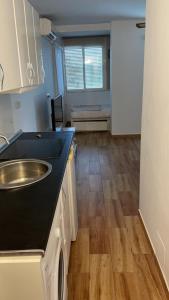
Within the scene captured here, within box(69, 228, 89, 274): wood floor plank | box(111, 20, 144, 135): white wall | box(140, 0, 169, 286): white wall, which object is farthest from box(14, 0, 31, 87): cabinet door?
box(111, 20, 144, 135): white wall

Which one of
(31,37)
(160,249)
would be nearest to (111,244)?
(160,249)

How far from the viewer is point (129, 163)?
169 inches

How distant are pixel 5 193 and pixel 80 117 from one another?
5141mm

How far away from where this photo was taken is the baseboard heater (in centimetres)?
641

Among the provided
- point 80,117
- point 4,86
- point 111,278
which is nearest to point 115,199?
point 111,278

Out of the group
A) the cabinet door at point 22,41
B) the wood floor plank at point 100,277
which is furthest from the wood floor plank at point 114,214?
the cabinet door at point 22,41

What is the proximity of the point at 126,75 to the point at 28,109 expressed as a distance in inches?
109

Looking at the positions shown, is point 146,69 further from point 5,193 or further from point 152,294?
point 152,294

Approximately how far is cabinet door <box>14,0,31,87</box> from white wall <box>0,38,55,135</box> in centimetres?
53

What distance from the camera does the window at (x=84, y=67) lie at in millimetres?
6980

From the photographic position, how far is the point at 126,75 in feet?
18.0

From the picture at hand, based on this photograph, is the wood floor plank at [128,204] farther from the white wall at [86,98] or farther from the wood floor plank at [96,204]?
the white wall at [86,98]

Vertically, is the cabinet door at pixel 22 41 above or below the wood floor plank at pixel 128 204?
above

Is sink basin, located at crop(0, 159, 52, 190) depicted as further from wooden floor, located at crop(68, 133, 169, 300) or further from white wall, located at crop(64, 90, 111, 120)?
white wall, located at crop(64, 90, 111, 120)
